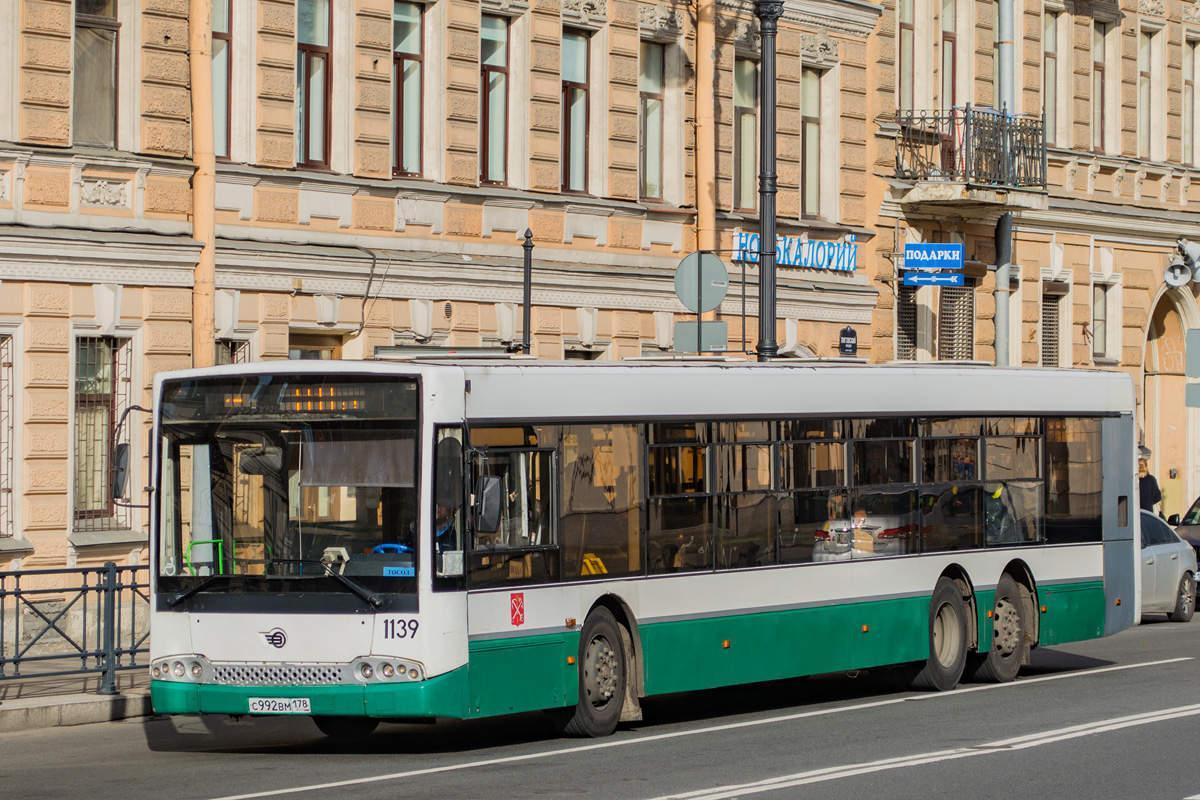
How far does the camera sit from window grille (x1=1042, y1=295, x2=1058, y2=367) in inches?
1391

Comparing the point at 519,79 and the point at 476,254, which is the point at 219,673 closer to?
the point at 476,254

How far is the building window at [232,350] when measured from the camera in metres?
21.4

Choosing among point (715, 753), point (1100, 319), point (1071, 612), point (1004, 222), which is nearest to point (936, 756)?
point (715, 753)

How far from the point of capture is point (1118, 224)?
36.4 metres

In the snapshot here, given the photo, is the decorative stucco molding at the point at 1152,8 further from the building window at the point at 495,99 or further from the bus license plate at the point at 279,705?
the bus license plate at the point at 279,705

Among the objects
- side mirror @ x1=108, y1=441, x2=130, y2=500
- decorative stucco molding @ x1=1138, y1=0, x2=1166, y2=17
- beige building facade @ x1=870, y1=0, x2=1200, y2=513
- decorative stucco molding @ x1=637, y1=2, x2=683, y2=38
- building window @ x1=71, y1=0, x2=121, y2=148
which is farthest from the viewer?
decorative stucco molding @ x1=1138, y1=0, x2=1166, y2=17

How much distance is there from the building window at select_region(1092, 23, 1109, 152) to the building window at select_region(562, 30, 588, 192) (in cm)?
1356

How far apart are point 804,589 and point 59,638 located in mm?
5677

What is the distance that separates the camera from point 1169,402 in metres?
38.2

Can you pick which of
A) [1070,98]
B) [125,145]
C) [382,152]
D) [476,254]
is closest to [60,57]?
[125,145]

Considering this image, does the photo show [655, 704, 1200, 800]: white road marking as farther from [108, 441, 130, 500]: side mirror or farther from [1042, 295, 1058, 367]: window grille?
[1042, 295, 1058, 367]: window grille

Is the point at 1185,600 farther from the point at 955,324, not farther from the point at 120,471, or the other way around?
the point at 120,471

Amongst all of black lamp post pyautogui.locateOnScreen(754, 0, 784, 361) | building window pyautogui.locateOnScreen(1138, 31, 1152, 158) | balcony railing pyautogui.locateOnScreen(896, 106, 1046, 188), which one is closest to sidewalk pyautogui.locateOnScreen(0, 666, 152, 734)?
black lamp post pyautogui.locateOnScreen(754, 0, 784, 361)

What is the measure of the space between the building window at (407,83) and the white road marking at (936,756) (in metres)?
12.1
